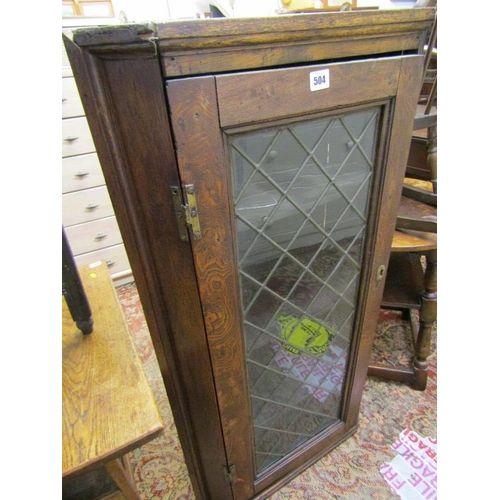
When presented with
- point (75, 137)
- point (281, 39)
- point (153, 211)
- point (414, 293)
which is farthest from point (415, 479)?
point (75, 137)

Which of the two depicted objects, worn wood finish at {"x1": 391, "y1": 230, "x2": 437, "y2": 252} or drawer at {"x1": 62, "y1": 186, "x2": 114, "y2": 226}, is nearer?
worn wood finish at {"x1": 391, "y1": 230, "x2": 437, "y2": 252}

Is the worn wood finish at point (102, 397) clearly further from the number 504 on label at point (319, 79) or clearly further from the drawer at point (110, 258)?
the drawer at point (110, 258)

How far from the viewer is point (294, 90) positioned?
53 centimetres

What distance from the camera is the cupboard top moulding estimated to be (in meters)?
0.42

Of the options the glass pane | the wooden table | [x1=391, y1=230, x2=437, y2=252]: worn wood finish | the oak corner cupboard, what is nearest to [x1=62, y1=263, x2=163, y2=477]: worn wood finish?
the wooden table

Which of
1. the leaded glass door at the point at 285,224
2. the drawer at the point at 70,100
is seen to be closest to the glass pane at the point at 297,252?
the leaded glass door at the point at 285,224

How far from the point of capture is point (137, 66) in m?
0.44

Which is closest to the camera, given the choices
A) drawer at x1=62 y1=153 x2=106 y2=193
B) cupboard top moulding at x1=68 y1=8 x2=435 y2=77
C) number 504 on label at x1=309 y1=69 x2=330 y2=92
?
cupboard top moulding at x1=68 y1=8 x2=435 y2=77

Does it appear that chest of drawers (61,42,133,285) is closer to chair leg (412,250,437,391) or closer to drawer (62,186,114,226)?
drawer (62,186,114,226)

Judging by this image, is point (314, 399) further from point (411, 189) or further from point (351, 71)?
point (351, 71)

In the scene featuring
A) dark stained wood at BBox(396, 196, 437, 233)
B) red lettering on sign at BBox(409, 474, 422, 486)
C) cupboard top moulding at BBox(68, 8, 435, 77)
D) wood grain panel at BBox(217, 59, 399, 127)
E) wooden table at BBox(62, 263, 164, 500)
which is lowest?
red lettering on sign at BBox(409, 474, 422, 486)

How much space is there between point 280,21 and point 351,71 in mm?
163

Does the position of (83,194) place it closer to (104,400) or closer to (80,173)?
(80,173)

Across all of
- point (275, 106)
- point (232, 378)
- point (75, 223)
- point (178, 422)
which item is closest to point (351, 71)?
point (275, 106)
